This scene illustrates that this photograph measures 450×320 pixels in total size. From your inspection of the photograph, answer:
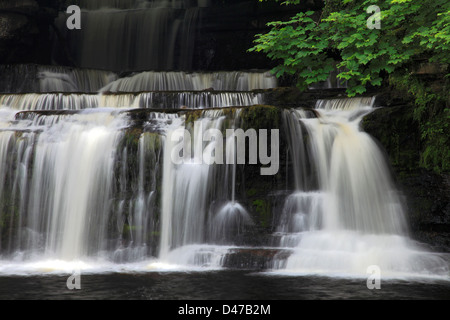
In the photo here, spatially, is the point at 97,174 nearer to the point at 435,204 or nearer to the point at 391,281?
the point at 391,281

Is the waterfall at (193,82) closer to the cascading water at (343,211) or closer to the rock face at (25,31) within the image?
the rock face at (25,31)

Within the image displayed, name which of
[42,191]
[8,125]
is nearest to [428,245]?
[42,191]

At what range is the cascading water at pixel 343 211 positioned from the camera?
358 inches

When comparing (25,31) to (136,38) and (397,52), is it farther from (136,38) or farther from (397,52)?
(397,52)

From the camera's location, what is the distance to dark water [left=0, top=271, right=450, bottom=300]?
715cm

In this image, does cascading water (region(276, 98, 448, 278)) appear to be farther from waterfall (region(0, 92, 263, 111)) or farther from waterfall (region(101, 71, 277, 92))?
waterfall (region(101, 71, 277, 92))

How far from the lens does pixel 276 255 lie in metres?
9.48

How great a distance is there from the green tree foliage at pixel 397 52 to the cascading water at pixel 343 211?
1032 millimetres

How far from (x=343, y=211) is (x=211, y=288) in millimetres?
3708

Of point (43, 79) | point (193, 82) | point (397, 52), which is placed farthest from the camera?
point (43, 79)

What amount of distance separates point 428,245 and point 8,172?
27.8 feet

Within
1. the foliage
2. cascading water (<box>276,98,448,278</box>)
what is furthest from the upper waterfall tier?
cascading water (<box>276,98,448,278</box>)

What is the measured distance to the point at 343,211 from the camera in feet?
33.8

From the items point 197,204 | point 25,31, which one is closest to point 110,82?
point 25,31
